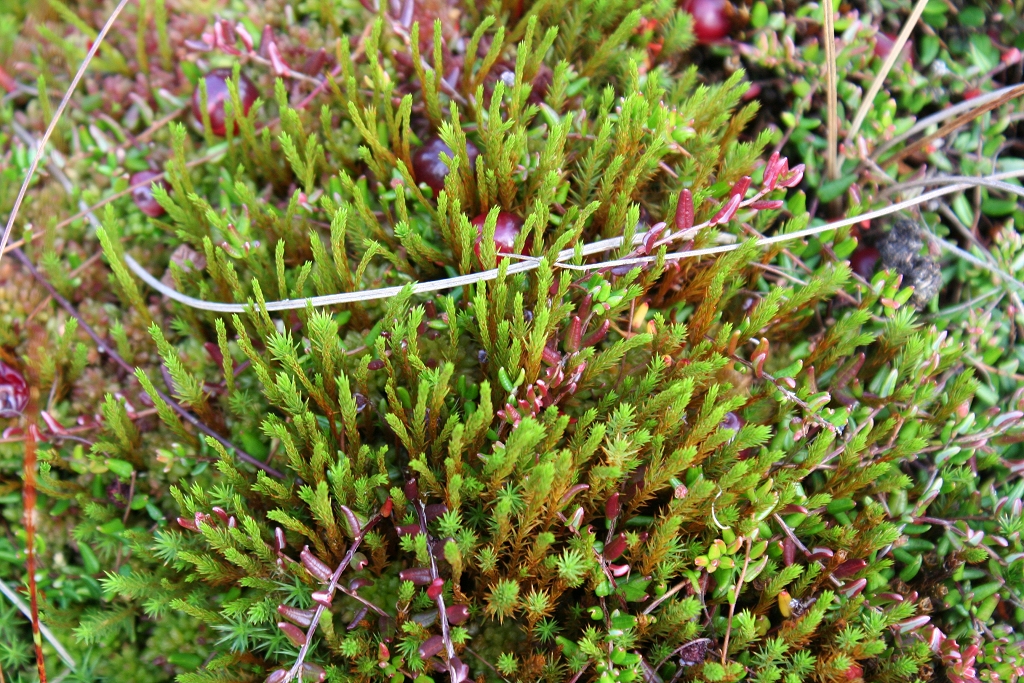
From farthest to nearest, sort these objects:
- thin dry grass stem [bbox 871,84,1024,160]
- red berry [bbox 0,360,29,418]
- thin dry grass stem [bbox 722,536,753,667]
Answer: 1. thin dry grass stem [bbox 871,84,1024,160]
2. red berry [bbox 0,360,29,418]
3. thin dry grass stem [bbox 722,536,753,667]

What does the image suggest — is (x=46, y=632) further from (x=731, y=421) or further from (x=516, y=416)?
(x=731, y=421)

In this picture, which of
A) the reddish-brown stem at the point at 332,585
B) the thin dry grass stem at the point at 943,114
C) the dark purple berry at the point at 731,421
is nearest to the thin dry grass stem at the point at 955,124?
the thin dry grass stem at the point at 943,114

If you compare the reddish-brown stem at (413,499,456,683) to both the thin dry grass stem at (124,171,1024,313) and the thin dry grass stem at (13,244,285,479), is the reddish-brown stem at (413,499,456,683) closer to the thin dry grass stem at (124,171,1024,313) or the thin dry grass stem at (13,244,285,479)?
the thin dry grass stem at (13,244,285,479)

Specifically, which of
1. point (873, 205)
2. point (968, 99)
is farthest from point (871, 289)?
point (968, 99)

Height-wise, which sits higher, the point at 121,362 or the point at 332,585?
the point at 121,362

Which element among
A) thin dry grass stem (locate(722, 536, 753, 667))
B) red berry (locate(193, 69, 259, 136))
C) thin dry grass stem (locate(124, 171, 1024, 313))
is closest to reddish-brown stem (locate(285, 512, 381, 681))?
thin dry grass stem (locate(124, 171, 1024, 313))

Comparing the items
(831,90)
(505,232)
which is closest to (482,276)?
(505,232)

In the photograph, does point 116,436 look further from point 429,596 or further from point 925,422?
point 925,422
